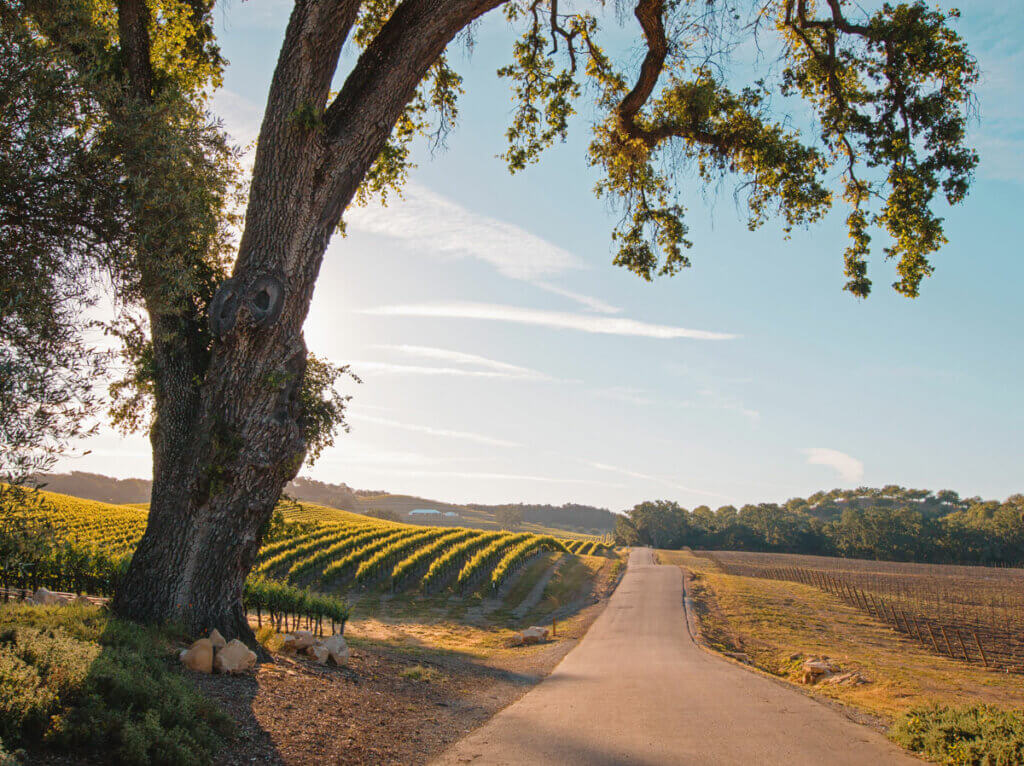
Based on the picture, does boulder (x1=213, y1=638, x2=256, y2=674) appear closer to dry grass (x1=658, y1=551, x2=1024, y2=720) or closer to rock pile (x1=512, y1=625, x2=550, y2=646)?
dry grass (x1=658, y1=551, x2=1024, y2=720)

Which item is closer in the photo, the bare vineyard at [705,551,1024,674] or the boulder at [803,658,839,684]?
the boulder at [803,658,839,684]

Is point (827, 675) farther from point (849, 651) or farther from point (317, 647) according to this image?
point (317, 647)

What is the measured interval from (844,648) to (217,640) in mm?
19428

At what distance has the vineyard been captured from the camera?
15047 millimetres

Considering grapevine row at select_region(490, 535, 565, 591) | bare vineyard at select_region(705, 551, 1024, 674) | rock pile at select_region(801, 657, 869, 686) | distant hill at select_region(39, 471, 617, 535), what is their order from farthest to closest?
distant hill at select_region(39, 471, 617, 535) → grapevine row at select_region(490, 535, 565, 591) → bare vineyard at select_region(705, 551, 1024, 674) → rock pile at select_region(801, 657, 869, 686)

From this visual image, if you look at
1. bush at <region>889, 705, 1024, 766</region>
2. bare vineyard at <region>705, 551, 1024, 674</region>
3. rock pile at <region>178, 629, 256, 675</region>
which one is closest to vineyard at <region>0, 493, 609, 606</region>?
rock pile at <region>178, 629, 256, 675</region>

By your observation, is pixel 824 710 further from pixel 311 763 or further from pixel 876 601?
pixel 876 601

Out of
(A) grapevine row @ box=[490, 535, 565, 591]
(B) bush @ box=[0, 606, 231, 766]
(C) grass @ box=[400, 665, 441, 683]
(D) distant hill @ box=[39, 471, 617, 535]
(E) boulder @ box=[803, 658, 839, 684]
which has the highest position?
(B) bush @ box=[0, 606, 231, 766]

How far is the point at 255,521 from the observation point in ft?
25.0

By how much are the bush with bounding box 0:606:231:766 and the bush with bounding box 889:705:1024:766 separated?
21.0 feet

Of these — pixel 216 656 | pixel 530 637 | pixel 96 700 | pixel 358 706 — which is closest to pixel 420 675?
pixel 358 706

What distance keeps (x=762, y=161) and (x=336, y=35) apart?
7.62 meters

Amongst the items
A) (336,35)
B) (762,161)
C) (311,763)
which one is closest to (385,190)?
(336,35)

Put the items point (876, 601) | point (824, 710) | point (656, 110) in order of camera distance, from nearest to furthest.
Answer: point (824, 710)
point (656, 110)
point (876, 601)
